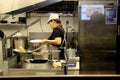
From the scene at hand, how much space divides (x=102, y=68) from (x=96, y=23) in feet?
2.21

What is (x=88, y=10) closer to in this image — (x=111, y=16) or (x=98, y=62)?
(x=111, y=16)

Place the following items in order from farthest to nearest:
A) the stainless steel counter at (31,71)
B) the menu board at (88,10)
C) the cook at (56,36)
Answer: the menu board at (88,10), the cook at (56,36), the stainless steel counter at (31,71)

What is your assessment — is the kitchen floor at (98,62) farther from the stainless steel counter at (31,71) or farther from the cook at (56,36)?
the stainless steel counter at (31,71)

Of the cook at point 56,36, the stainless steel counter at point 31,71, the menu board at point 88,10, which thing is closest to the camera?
the stainless steel counter at point 31,71

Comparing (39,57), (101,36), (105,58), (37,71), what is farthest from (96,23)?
(37,71)

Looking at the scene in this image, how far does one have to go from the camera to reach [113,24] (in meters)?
3.38

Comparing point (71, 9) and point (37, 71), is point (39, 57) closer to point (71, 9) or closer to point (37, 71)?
point (37, 71)

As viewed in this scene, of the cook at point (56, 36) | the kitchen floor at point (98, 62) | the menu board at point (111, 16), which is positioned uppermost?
the menu board at point (111, 16)

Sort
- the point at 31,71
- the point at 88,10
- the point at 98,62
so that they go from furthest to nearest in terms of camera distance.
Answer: the point at 98,62, the point at 88,10, the point at 31,71

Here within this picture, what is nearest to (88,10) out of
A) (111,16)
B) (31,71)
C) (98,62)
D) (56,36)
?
(111,16)

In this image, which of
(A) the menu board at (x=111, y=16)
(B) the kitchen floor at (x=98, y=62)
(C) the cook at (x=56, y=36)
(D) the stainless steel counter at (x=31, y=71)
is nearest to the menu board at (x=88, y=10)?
(A) the menu board at (x=111, y=16)

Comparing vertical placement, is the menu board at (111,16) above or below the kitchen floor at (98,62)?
above

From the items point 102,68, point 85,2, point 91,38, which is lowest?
point 102,68

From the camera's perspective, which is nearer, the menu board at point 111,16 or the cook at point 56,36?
the cook at point 56,36
